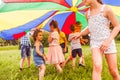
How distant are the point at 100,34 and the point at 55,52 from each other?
238 centimetres

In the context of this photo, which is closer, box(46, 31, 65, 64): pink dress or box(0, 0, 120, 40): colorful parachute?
box(0, 0, 120, 40): colorful parachute

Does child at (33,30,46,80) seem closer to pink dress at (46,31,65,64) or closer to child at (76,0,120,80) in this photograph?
pink dress at (46,31,65,64)

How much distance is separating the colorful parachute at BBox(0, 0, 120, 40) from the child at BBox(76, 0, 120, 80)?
1990 millimetres

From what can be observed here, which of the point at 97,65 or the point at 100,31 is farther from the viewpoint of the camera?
the point at 100,31

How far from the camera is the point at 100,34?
4957 mm

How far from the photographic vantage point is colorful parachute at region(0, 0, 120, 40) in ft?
21.7

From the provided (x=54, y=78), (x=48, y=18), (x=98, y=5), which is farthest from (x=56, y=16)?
(x=98, y=5)

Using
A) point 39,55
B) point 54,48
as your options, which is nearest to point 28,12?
point 39,55

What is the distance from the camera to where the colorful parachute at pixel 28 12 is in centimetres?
661

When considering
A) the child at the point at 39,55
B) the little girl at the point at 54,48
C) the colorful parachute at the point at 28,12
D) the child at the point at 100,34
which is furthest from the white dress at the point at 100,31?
the little girl at the point at 54,48

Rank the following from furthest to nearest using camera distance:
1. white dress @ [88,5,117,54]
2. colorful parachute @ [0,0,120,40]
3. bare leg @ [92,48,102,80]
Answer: colorful parachute @ [0,0,120,40], white dress @ [88,5,117,54], bare leg @ [92,48,102,80]

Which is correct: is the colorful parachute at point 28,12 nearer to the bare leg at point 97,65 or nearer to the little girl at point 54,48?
the little girl at point 54,48

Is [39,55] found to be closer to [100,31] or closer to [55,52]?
[55,52]

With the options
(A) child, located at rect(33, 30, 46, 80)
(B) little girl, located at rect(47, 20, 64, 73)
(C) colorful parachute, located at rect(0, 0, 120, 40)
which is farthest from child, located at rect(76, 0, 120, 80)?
(B) little girl, located at rect(47, 20, 64, 73)
